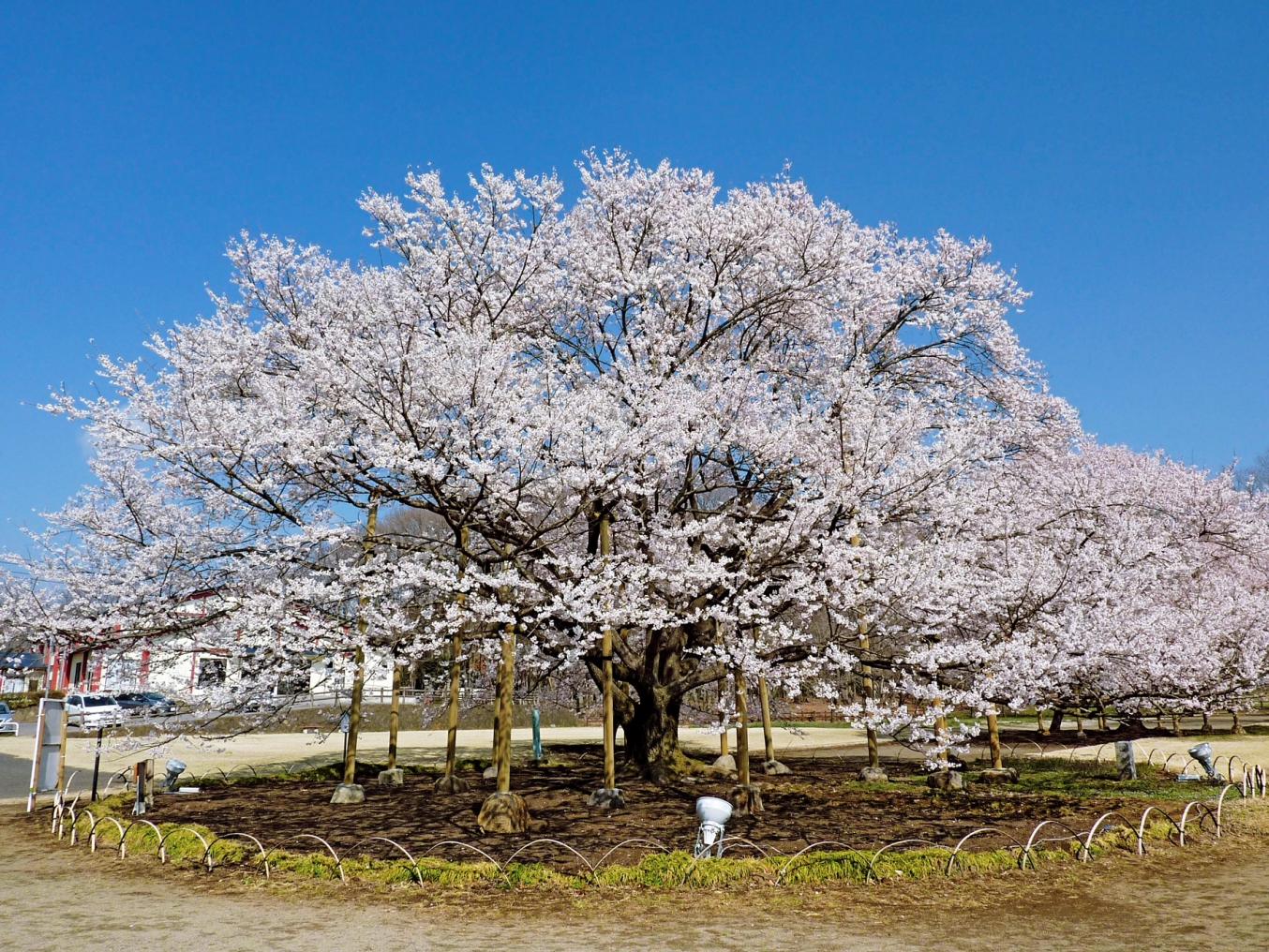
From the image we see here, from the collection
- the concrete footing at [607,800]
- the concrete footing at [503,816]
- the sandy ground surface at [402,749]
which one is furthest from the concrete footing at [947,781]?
the concrete footing at [503,816]

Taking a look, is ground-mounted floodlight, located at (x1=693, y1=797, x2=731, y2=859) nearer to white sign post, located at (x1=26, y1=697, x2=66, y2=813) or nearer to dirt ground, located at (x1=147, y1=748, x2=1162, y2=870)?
dirt ground, located at (x1=147, y1=748, x2=1162, y2=870)

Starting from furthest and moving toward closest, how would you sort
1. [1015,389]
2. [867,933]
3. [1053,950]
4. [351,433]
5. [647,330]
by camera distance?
[1015,389] < [647,330] < [351,433] < [867,933] < [1053,950]

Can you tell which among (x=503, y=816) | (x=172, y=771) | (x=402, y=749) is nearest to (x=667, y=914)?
(x=503, y=816)

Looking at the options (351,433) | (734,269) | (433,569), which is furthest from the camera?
(734,269)

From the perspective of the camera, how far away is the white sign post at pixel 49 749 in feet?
43.4

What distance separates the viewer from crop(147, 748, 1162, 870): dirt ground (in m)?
10.0

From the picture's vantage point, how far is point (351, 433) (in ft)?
40.4

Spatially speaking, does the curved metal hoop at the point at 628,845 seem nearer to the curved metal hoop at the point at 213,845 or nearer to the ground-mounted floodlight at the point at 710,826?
the ground-mounted floodlight at the point at 710,826

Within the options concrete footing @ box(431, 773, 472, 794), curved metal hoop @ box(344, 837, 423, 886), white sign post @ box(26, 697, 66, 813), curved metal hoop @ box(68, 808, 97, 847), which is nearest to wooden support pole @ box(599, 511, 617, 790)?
curved metal hoop @ box(344, 837, 423, 886)

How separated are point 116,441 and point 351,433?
3058 millimetres

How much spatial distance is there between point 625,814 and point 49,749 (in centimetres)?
933

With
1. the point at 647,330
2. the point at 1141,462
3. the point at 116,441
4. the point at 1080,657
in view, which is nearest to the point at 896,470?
the point at 1080,657

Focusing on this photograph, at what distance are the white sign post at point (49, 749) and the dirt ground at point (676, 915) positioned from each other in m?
4.82

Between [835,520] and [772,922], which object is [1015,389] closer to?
[835,520]
